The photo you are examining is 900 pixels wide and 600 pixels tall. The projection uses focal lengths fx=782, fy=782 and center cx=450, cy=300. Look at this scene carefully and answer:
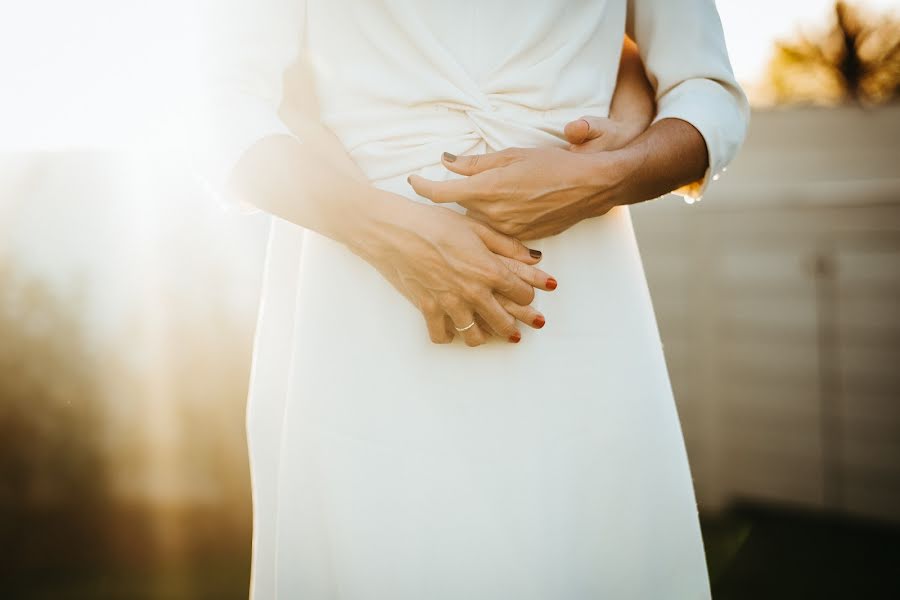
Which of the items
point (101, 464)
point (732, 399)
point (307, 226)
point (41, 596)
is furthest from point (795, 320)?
point (307, 226)

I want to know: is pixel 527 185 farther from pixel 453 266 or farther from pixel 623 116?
pixel 623 116

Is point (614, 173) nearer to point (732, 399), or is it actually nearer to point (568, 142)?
point (568, 142)

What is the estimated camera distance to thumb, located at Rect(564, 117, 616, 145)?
120 centimetres

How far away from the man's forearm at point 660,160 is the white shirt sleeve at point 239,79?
0.53 m

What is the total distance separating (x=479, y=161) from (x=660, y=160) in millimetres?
296

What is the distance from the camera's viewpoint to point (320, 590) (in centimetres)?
124

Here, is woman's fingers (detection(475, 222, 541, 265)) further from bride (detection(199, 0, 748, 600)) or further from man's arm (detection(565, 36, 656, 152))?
man's arm (detection(565, 36, 656, 152))

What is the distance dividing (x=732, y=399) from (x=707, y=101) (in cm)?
623

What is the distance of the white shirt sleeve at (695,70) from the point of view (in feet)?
4.23

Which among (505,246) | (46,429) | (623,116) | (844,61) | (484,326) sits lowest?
(46,429)

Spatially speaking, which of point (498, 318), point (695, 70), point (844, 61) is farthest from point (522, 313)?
point (844, 61)

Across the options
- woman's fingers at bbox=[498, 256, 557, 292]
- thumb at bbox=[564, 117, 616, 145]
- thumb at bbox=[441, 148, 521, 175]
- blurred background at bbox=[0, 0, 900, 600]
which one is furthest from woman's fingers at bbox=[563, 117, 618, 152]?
blurred background at bbox=[0, 0, 900, 600]

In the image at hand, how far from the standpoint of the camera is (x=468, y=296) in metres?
1.13

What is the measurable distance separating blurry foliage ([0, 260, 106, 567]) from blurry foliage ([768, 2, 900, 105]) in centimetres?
1278
